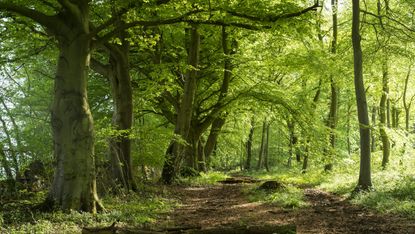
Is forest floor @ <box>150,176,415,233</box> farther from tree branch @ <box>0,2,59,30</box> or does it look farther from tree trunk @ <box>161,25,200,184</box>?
tree branch @ <box>0,2,59,30</box>

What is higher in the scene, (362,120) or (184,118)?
(184,118)

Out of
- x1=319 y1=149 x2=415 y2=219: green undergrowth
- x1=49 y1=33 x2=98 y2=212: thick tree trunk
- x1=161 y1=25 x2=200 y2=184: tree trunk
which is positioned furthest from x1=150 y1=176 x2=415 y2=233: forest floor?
x1=161 y1=25 x2=200 y2=184: tree trunk

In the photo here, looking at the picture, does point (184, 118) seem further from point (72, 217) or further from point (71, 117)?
point (72, 217)

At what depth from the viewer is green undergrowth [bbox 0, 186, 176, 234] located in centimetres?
730

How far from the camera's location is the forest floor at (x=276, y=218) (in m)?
6.33

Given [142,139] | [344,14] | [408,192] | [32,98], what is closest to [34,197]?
[142,139]

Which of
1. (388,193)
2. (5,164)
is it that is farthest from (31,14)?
(388,193)

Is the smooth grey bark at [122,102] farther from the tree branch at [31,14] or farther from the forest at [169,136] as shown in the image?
the tree branch at [31,14]

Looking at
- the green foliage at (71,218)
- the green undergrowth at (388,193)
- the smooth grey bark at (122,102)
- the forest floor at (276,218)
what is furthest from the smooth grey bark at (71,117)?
the green undergrowth at (388,193)

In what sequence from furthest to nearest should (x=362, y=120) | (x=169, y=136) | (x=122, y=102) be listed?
(x=169, y=136)
(x=122, y=102)
(x=362, y=120)

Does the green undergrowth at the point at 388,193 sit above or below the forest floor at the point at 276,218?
above

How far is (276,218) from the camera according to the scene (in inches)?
359

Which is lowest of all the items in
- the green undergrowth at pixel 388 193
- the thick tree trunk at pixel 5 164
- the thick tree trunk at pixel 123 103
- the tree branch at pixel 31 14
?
the green undergrowth at pixel 388 193

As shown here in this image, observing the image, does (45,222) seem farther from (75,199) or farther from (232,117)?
(232,117)
